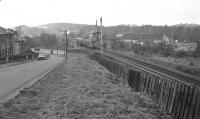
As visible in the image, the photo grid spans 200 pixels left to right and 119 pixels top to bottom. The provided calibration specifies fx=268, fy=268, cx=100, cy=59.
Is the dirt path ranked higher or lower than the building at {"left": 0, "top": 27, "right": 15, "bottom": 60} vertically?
lower

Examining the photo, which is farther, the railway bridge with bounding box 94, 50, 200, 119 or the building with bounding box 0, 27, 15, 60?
the building with bounding box 0, 27, 15, 60

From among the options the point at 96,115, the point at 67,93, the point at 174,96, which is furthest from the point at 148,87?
the point at 96,115

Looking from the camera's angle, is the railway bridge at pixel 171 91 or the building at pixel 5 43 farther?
the building at pixel 5 43

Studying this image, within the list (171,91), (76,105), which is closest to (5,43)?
(76,105)

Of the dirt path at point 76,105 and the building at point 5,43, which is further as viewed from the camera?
the building at point 5,43

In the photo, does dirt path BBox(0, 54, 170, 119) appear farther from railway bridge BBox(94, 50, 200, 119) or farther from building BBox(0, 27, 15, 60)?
building BBox(0, 27, 15, 60)

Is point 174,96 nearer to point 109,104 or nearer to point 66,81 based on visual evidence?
point 109,104

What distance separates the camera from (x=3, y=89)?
59.0 feet

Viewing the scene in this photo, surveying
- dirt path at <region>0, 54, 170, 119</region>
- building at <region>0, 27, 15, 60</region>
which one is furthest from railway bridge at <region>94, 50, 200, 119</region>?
building at <region>0, 27, 15, 60</region>

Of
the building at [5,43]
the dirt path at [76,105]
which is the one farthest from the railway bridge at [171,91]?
the building at [5,43]

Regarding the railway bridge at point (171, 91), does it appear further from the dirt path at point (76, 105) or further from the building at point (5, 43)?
the building at point (5, 43)

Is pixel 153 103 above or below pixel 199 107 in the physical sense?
below

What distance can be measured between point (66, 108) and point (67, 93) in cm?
353

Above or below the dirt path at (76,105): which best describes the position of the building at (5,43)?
above
